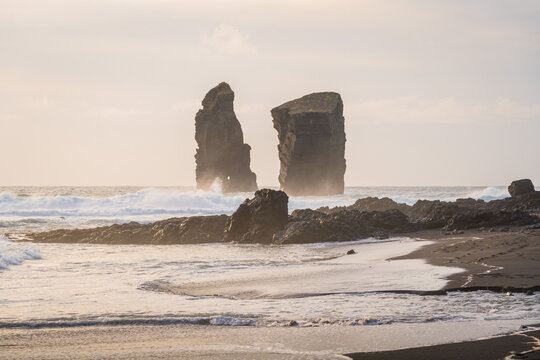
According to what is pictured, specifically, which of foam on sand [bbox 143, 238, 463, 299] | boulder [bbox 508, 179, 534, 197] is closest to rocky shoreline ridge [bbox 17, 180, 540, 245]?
foam on sand [bbox 143, 238, 463, 299]

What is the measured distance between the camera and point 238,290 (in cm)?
1153

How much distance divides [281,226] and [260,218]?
0.97m

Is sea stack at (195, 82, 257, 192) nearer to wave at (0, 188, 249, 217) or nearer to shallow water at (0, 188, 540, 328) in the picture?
wave at (0, 188, 249, 217)

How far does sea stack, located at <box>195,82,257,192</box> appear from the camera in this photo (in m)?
114

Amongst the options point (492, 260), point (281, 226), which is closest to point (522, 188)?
point (281, 226)

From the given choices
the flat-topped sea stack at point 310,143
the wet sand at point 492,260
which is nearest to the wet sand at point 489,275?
the wet sand at point 492,260

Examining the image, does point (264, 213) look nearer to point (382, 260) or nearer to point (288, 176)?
point (382, 260)

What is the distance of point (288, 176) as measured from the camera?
102625 mm

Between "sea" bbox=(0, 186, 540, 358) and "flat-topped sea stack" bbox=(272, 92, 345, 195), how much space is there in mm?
78394

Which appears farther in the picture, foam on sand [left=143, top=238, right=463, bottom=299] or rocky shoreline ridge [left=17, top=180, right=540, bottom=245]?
rocky shoreline ridge [left=17, top=180, right=540, bottom=245]

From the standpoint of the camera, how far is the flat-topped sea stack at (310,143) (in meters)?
99.9

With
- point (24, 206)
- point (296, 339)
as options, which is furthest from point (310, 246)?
point (24, 206)

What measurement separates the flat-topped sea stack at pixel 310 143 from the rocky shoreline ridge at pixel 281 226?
7185cm

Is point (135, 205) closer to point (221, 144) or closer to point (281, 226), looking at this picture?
point (281, 226)
